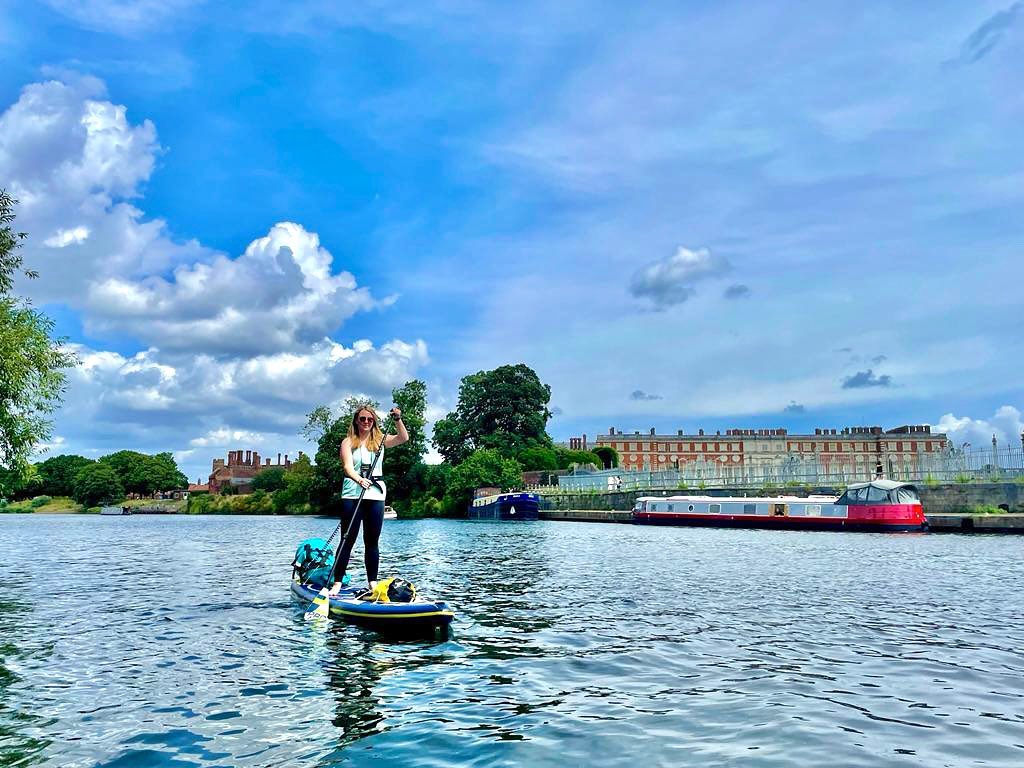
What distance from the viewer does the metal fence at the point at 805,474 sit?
172ft

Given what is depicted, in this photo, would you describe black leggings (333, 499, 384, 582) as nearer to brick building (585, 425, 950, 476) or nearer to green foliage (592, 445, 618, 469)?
green foliage (592, 445, 618, 469)

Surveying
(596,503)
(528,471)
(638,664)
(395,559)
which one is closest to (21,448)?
(395,559)

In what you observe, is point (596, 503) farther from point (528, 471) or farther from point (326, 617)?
point (326, 617)

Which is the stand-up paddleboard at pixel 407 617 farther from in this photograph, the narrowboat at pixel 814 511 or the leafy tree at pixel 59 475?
the leafy tree at pixel 59 475

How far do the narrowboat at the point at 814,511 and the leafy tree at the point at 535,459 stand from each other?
48323 millimetres

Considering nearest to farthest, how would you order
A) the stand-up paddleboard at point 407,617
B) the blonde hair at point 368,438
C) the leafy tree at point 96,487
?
the stand-up paddleboard at point 407,617 < the blonde hair at point 368,438 < the leafy tree at point 96,487

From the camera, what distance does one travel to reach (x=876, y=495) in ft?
168

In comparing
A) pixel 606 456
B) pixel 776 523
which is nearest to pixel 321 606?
pixel 776 523

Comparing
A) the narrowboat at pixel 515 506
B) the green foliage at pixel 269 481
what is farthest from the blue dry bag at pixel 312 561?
the green foliage at pixel 269 481

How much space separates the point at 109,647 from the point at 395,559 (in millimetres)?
19581

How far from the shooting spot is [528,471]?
113938 mm

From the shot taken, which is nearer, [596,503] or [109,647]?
[109,647]

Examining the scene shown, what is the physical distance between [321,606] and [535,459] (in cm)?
10219

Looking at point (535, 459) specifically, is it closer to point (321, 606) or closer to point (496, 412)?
point (496, 412)
